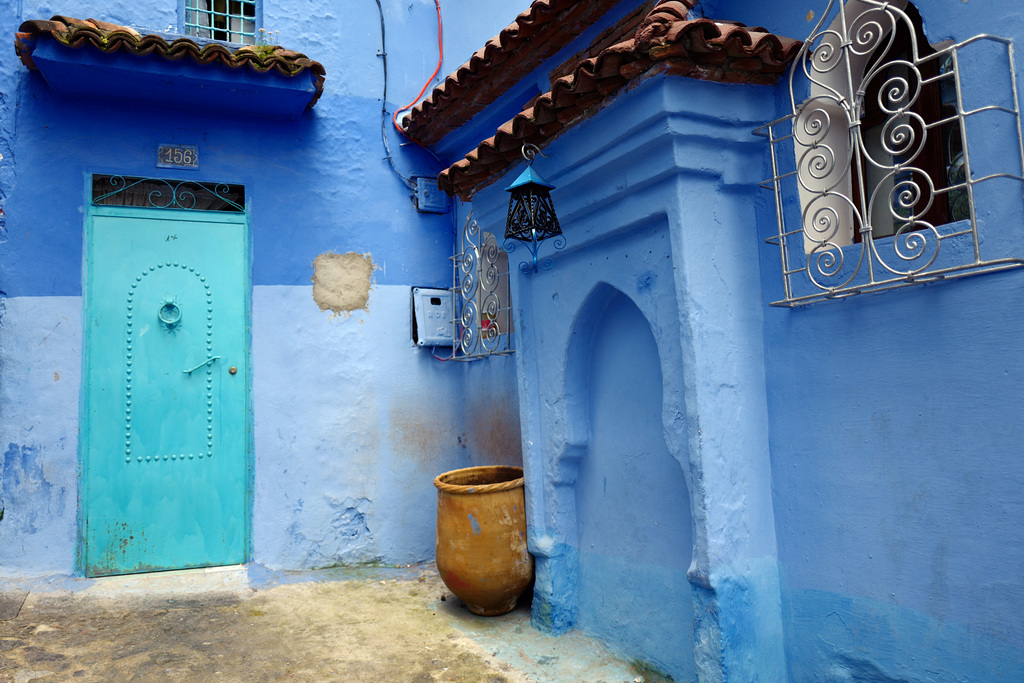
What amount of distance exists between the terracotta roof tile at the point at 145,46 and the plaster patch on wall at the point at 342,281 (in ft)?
4.47

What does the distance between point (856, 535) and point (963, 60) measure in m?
1.67

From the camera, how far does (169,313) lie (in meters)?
4.93

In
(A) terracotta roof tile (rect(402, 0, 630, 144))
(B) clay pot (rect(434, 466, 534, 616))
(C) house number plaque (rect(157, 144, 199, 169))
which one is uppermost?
(A) terracotta roof tile (rect(402, 0, 630, 144))

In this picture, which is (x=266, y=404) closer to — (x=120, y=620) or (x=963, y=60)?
(x=120, y=620)

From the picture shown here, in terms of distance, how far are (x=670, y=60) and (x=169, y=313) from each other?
12.6 ft

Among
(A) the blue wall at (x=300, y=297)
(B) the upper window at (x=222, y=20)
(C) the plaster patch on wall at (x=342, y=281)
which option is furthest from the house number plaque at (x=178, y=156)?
(C) the plaster patch on wall at (x=342, y=281)

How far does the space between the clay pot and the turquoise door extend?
71.5 inches

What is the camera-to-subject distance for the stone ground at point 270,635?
3.43m

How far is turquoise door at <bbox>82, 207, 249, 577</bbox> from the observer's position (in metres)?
4.73

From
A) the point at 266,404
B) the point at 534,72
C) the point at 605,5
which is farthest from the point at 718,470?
the point at 266,404

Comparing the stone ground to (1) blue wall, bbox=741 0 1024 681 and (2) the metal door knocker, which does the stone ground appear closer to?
(1) blue wall, bbox=741 0 1024 681

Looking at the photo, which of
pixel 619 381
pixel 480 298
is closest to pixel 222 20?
pixel 480 298

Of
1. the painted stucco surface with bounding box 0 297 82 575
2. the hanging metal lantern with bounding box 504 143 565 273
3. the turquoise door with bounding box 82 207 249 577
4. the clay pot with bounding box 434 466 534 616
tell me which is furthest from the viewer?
the turquoise door with bounding box 82 207 249 577

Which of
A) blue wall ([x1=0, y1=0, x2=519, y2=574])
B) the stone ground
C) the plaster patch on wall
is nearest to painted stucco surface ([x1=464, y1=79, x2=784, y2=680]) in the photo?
the stone ground
